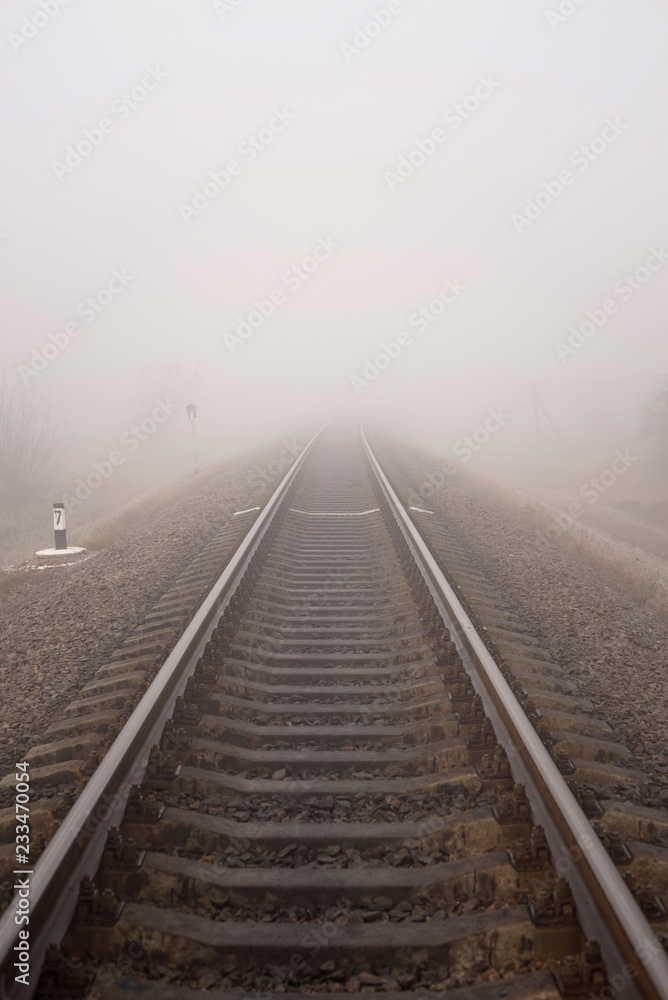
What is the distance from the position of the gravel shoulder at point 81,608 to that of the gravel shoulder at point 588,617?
12.1 feet

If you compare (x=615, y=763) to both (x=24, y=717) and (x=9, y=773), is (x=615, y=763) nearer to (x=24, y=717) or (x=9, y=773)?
(x=9, y=773)

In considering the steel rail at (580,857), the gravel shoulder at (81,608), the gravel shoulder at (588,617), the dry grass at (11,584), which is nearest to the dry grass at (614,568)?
the gravel shoulder at (588,617)

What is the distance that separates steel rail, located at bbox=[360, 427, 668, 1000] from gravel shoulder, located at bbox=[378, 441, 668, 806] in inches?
27.7

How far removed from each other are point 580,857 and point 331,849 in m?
1.06

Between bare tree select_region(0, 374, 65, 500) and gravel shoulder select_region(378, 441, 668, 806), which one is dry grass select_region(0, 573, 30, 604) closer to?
gravel shoulder select_region(378, 441, 668, 806)

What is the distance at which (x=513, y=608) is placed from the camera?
6637 millimetres

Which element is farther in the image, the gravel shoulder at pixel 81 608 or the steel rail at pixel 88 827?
the gravel shoulder at pixel 81 608

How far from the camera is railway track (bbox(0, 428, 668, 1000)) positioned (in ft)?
7.50

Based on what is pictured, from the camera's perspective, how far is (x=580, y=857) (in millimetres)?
2547

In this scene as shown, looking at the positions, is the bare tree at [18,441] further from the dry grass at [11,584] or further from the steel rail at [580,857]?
the steel rail at [580,857]

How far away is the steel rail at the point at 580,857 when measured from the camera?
6.64 feet

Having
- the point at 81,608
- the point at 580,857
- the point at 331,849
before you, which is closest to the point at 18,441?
the point at 81,608

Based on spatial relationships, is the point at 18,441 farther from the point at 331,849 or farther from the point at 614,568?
the point at 331,849

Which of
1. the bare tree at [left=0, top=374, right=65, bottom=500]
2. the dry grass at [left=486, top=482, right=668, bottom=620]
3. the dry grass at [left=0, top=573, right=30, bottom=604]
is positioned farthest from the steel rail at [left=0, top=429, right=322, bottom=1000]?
the bare tree at [left=0, top=374, right=65, bottom=500]
